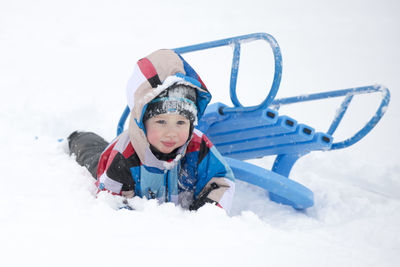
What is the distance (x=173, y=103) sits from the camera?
1.57m

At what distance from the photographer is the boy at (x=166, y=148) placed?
1564 millimetres

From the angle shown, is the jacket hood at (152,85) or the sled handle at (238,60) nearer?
the jacket hood at (152,85)

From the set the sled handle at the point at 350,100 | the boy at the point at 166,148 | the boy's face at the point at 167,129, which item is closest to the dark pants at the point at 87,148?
the boy at the point at 166,148

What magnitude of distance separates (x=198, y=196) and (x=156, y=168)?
27cm

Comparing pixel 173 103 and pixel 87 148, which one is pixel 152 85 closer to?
pixel 173 103

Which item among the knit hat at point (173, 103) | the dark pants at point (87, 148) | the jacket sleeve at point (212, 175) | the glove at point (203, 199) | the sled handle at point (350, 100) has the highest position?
the knit hat at point (173, 103)

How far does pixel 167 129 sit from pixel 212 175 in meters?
0.38

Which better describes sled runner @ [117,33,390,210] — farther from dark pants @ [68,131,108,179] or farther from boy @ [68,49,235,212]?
boy @ [68,49,235,212]

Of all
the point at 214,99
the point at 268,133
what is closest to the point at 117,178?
the point at 268,133

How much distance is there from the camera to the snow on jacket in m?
1.56

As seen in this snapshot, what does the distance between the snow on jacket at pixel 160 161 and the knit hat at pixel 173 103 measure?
49 millimetres

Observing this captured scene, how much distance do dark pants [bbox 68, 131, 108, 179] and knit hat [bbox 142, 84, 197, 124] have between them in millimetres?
619

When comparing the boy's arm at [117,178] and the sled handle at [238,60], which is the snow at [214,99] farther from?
the sled handle at [238,60]

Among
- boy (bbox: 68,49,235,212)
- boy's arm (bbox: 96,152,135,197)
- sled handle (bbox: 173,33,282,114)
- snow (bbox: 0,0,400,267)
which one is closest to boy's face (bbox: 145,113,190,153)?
boy (bbox: 68,49,235,212)
